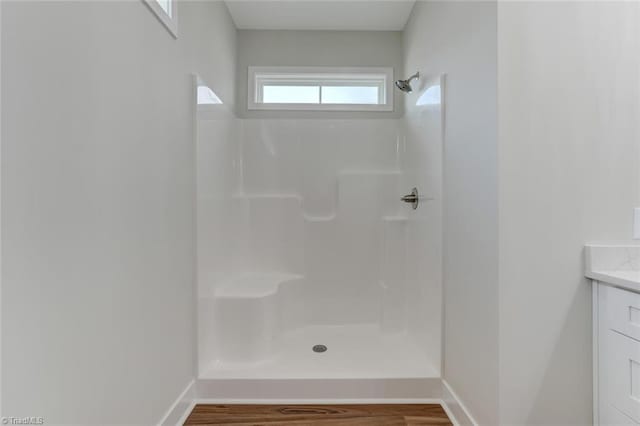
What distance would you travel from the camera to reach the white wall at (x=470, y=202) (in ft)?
4.30

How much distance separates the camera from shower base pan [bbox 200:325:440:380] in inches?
72.8

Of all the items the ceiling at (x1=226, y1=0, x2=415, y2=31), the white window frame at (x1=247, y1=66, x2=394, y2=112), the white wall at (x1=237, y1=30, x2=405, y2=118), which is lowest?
the white window frame at (x1=247, y1=66, x2=394, y2=112)

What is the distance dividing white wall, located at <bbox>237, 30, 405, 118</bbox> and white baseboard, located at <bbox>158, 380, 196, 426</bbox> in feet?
6.59

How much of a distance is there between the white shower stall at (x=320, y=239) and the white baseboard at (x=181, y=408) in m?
0.19

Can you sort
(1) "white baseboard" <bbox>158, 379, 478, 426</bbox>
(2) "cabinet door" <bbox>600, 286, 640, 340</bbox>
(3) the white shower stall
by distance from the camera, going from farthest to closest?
(3) the white shower stall → (1) "white baseboard" <bbox>158, 379, 478, 426</bbox> → (2) "cabinet door" <bbox>600, 286, 640, 340</bbox>

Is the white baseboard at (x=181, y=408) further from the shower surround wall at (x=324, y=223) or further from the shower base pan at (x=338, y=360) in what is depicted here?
the shower surround wall at (x=324, y=223)

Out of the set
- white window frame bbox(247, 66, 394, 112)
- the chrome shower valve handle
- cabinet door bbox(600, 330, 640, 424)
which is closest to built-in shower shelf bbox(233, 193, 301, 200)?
white window frame bbox(247, 66, 394, 112)

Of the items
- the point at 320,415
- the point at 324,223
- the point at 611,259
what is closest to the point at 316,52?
the point at 324,223

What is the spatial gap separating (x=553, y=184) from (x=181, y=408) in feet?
6.01

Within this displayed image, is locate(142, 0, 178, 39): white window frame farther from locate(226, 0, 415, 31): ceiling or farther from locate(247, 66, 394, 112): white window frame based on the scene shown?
locate(247, 66, 394, 112): white window frame

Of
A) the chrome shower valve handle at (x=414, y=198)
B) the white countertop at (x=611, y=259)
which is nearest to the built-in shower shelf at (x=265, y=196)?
the chrome shower valve handle at (x=414, y=198)

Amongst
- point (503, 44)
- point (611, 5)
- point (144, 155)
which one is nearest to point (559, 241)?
point (503, 44)

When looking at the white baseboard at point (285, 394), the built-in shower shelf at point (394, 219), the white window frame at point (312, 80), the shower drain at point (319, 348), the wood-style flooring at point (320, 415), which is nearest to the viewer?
the wood-style flooring at point (320, 415)

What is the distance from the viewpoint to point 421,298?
7.06 ft
